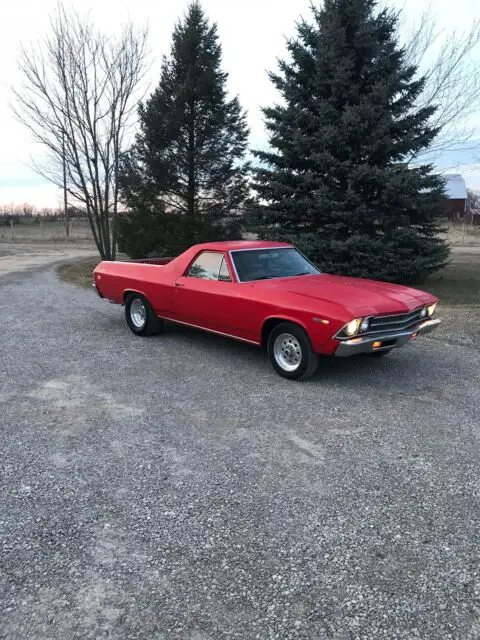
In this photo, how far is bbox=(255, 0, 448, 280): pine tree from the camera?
470 inches

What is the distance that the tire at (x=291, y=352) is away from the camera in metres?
5.48

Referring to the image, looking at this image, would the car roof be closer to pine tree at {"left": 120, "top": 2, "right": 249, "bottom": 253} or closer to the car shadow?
the car shadow

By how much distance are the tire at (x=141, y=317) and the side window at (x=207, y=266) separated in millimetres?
1066

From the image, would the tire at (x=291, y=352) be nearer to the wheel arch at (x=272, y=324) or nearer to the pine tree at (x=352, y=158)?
the wheel arch at (x=272, y=324)

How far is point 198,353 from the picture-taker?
691 cm

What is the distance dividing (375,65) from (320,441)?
11.2 metres

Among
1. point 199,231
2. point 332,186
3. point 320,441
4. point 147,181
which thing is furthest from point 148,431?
point 147,181

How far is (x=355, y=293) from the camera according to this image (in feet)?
18.7

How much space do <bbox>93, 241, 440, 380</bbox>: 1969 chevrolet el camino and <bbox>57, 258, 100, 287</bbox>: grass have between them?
Answer: 7.73 m

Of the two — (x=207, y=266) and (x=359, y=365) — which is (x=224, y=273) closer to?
(x=207, y=266)

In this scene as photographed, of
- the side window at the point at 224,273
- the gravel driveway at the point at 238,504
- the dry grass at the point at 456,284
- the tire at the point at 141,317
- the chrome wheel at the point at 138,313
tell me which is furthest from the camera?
the dry grass at the point at 456,284

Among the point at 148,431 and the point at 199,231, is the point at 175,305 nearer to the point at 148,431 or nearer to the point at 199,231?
the point at 148,431

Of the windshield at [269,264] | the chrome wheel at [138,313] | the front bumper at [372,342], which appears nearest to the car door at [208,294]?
the windshield at [269,264]

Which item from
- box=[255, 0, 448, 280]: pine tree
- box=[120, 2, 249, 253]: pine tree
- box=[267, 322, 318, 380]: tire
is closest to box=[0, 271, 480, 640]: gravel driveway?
box=[267, 322, 318, 380]: tire
